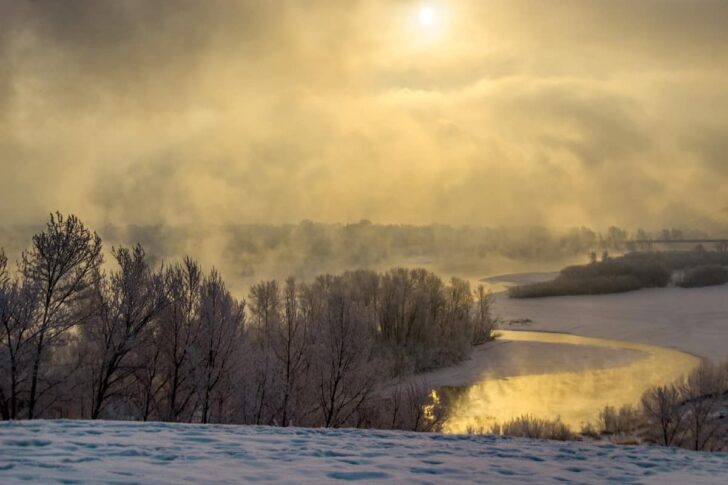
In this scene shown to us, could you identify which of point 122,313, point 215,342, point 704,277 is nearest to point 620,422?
point 215,342

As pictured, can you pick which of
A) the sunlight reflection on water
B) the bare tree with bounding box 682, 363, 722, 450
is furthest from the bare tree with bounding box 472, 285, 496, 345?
the bare tree with bounding box 682, 363, 722, 450

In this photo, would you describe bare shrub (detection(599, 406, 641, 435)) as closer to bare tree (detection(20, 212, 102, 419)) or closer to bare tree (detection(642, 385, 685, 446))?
bare tree (detection(642, 385, 685, 446))

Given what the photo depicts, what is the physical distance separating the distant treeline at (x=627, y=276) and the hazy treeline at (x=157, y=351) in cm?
6775

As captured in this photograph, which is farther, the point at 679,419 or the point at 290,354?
the point at 290,354

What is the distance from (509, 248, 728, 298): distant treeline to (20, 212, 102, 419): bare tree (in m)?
77.7

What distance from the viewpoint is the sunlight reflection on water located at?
3108 centimetres

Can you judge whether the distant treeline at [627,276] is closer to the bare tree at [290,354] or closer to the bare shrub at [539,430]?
the bare shrub at [539,430]

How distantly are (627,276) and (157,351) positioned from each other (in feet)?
294

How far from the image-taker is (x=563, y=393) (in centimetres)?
3616

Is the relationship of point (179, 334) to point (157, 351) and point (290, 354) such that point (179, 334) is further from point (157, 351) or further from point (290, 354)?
point (290, 354)

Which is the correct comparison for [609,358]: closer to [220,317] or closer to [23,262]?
[220,317]

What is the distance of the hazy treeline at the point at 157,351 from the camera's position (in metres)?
16.6

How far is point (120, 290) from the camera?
62.7 feet

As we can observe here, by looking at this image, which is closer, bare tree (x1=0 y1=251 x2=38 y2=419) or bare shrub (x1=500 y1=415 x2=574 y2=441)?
bare tree (x1=0 y1=251 x2=38 y2=419)
